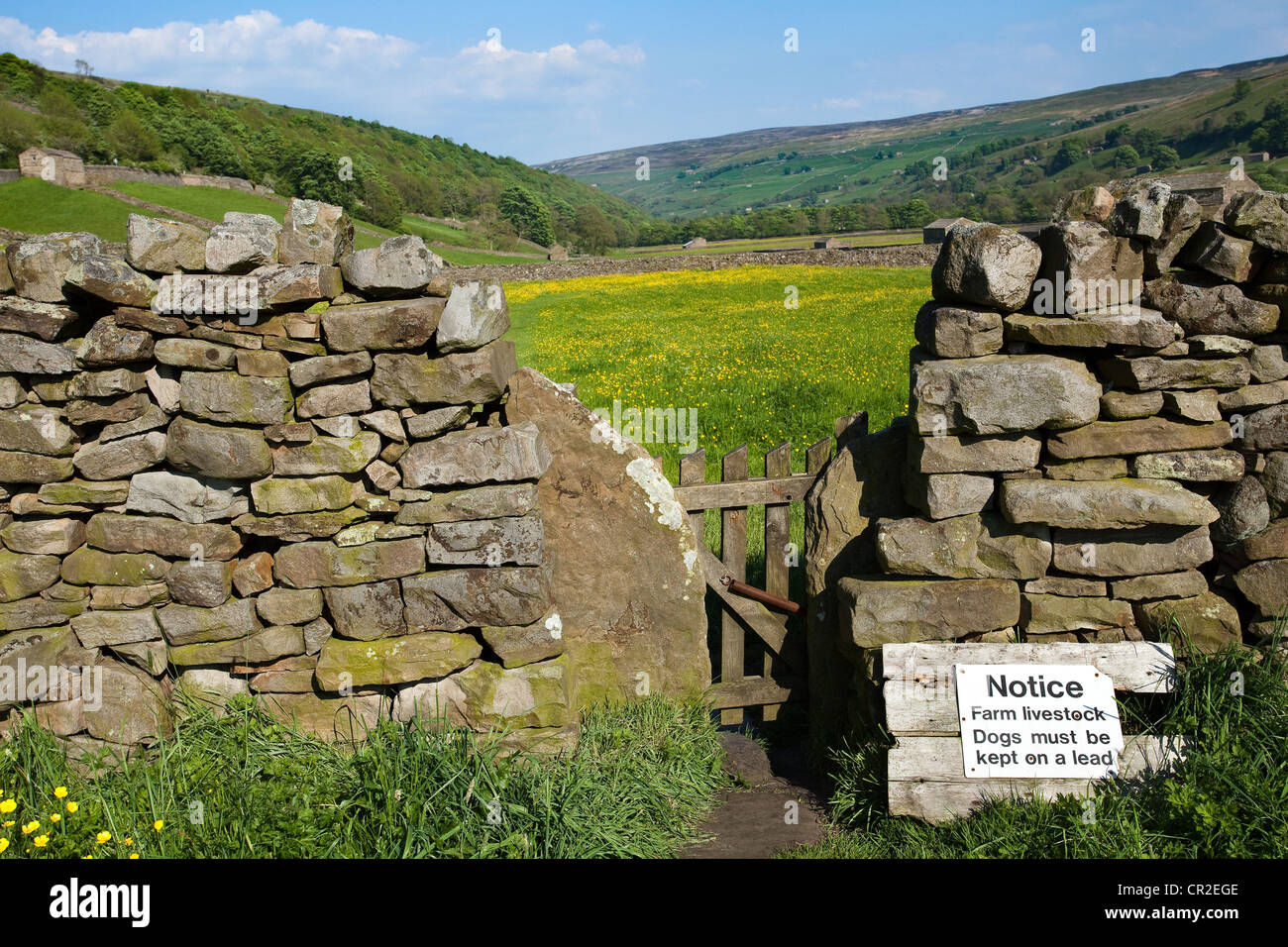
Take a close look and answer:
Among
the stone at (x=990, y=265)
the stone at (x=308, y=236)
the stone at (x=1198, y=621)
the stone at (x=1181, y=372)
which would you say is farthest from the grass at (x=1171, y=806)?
the stone at (x=308, y=236)

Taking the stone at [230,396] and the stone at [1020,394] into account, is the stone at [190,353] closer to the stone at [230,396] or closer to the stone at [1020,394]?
the stone at [230,396]

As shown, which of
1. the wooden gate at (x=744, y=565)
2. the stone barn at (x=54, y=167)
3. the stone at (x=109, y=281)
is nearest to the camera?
the stone at (x=109, y=281)

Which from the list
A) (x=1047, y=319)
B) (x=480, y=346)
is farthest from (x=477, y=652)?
(x=1047, y=319)

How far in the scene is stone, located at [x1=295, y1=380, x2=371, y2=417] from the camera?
4.16 metres

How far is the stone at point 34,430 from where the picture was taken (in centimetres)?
413

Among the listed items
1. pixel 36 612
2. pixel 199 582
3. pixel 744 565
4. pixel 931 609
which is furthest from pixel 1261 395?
pixel 36 612

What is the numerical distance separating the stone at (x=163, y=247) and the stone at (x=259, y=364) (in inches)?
20.5

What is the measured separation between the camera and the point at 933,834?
3922 mm

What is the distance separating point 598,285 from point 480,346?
117 ft

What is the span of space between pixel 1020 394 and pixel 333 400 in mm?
3552

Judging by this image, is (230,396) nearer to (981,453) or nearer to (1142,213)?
(981,453)

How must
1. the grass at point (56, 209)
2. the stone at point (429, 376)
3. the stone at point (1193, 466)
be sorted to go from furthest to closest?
the grass at point (56, 209) → the stone at point (1193, 466) → the stone at point (429, 376)
